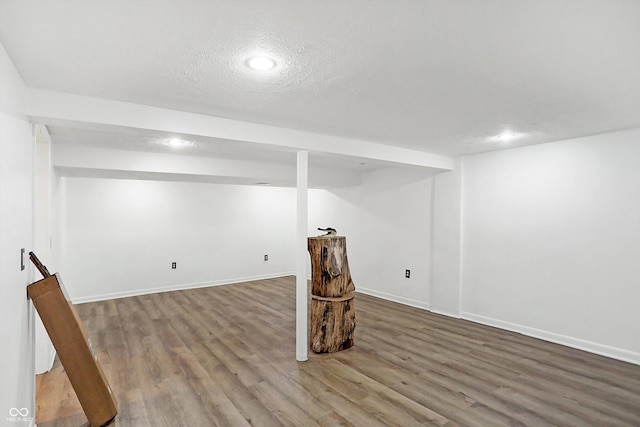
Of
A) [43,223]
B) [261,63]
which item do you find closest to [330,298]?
[261,63]

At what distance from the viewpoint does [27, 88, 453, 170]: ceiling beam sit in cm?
228

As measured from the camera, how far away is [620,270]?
340 centimetres

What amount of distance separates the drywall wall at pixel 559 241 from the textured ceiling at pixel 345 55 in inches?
33.3

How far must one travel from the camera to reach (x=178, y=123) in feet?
9.00

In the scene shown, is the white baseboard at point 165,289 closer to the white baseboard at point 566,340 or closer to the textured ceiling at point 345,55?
the white baseboard at point 566,340

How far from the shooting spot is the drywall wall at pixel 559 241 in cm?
338

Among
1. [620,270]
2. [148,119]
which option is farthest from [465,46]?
[620,270]

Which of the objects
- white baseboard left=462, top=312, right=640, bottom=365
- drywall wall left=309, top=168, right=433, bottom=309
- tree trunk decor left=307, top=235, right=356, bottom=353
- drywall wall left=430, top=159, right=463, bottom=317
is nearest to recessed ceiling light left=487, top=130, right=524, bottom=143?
drywall wall left=430, top=159, right=463, bottom=317

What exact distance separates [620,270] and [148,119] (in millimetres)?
4675

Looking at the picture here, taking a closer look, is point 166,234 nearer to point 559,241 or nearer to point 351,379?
point 351,379

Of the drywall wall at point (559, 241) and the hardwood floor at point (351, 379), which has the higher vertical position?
the drywall wall at point (559, 241)

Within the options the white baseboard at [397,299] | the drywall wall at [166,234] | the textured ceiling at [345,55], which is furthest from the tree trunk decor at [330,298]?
the drywall wall at [166,234]

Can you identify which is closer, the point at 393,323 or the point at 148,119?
the point at 148,119

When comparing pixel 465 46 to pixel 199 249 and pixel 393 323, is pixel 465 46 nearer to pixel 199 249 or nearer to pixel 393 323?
pixel 393 323
